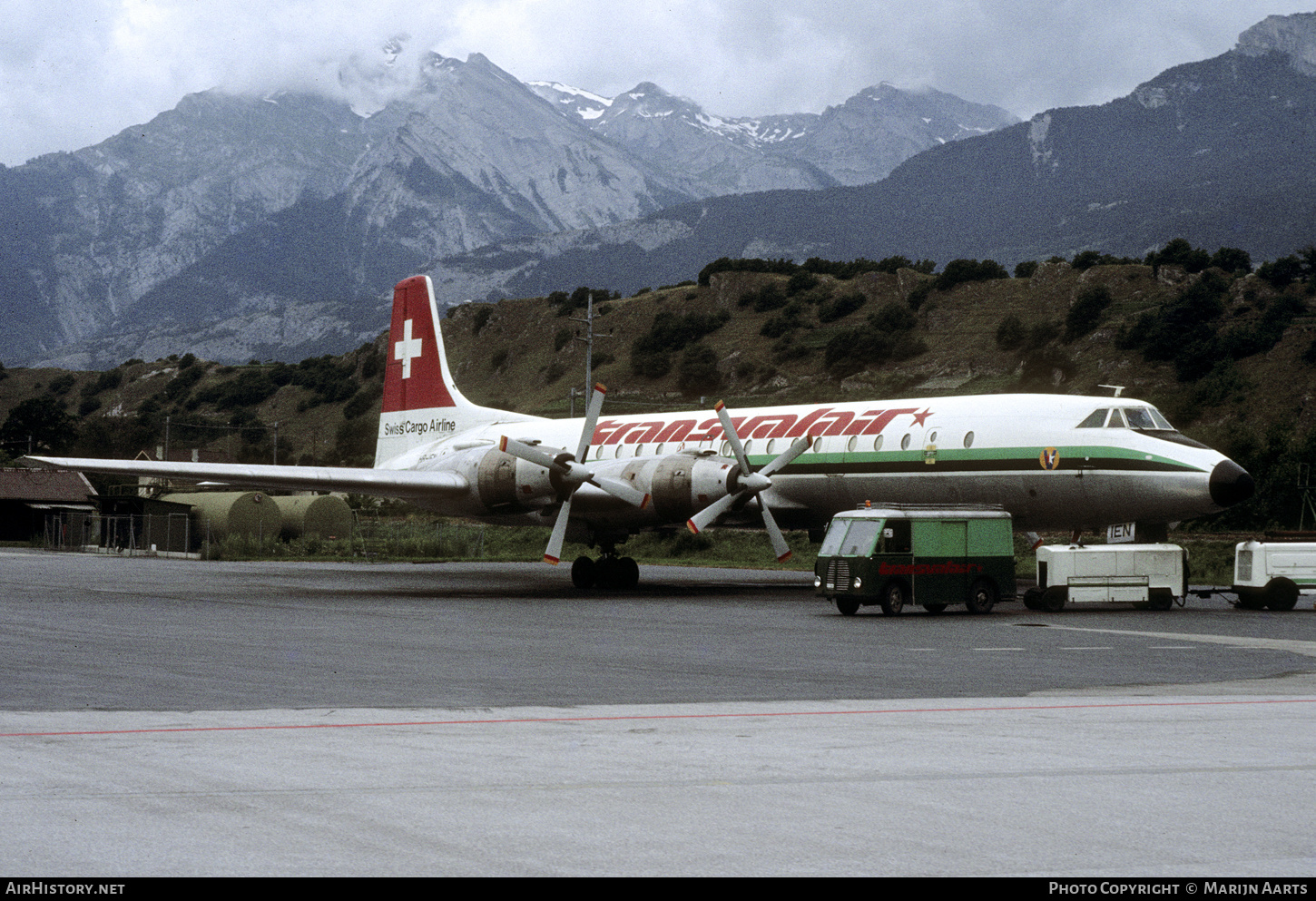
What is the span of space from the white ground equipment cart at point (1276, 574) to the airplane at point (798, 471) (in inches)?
87.9

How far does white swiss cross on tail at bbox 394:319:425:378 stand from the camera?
4059cm

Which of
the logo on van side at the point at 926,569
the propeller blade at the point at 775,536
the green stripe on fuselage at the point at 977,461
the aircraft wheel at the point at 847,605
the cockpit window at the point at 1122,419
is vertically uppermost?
the cockpit window at the point at 1122,419

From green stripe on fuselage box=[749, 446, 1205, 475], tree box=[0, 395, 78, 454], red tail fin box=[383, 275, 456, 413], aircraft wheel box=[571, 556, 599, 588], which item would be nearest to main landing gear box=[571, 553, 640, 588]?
aircraft wheel box=[571, 556, 599, 588]

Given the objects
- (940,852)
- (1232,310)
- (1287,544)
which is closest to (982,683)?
(940,852)

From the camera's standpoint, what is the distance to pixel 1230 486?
2531 centimetres

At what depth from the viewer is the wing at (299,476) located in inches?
1178

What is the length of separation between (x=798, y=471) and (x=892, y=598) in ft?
19.7

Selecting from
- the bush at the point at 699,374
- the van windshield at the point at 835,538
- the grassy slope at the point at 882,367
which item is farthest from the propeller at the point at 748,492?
the bush at the point at 699,374

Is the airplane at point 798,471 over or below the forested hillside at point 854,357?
below

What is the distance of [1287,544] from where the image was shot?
89.7ft

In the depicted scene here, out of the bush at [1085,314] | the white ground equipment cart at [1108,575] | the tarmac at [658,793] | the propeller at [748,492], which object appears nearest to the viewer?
the tarmac at [658,793]

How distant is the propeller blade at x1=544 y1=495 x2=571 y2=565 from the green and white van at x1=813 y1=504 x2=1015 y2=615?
6.40 metres

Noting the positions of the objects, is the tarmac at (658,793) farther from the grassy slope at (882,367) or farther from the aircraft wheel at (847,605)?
the grassy slope at (882,367)

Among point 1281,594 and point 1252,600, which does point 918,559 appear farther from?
point 1281,594
